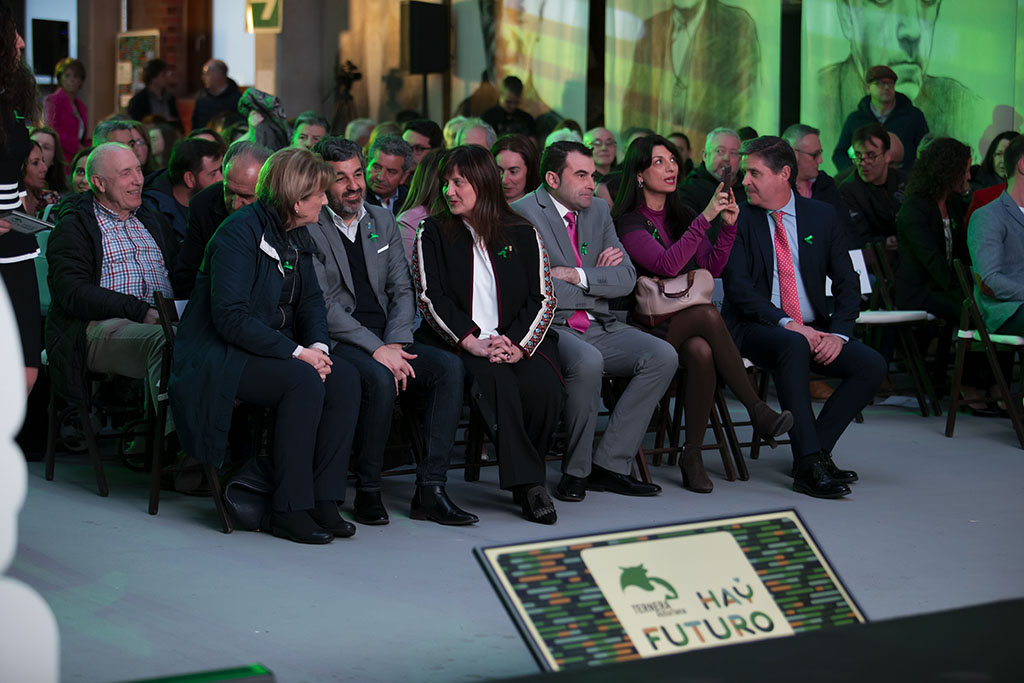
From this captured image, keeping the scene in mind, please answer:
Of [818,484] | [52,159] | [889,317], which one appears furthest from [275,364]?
[889,317]

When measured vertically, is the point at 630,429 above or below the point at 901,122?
below

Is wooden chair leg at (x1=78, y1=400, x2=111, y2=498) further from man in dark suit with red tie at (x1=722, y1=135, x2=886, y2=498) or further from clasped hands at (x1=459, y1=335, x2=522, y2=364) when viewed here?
man in dark suit with red tie at (x1=722, y1=135, x2=886, y2=498)

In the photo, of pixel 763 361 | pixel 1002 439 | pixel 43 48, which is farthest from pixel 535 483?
pixel 43 48

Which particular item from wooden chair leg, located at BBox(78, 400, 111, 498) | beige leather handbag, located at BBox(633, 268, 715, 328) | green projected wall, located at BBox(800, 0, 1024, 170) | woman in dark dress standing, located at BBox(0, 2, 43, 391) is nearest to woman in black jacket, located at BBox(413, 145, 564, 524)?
beige leather handbag, located at BBox(633, 268, 715, 328)

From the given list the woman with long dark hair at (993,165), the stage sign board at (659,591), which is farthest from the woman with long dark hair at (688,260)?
the woman with long dark hair at (993,165)

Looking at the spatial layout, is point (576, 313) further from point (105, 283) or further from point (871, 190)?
point (871, 190)

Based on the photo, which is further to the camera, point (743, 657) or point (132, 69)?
point (132, 69)

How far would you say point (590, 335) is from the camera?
5312 mm

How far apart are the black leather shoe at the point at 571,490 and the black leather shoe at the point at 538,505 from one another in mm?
298

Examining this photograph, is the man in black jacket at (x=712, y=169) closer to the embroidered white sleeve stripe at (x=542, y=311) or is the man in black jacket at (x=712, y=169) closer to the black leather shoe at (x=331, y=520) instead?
the embroidered white sleeve stripe at (x=542, y=311)

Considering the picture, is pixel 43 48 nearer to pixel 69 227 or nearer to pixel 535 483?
pixel 69 227

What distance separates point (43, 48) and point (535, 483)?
34.9 ft

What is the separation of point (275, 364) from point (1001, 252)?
12.3ft

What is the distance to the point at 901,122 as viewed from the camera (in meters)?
9.55
